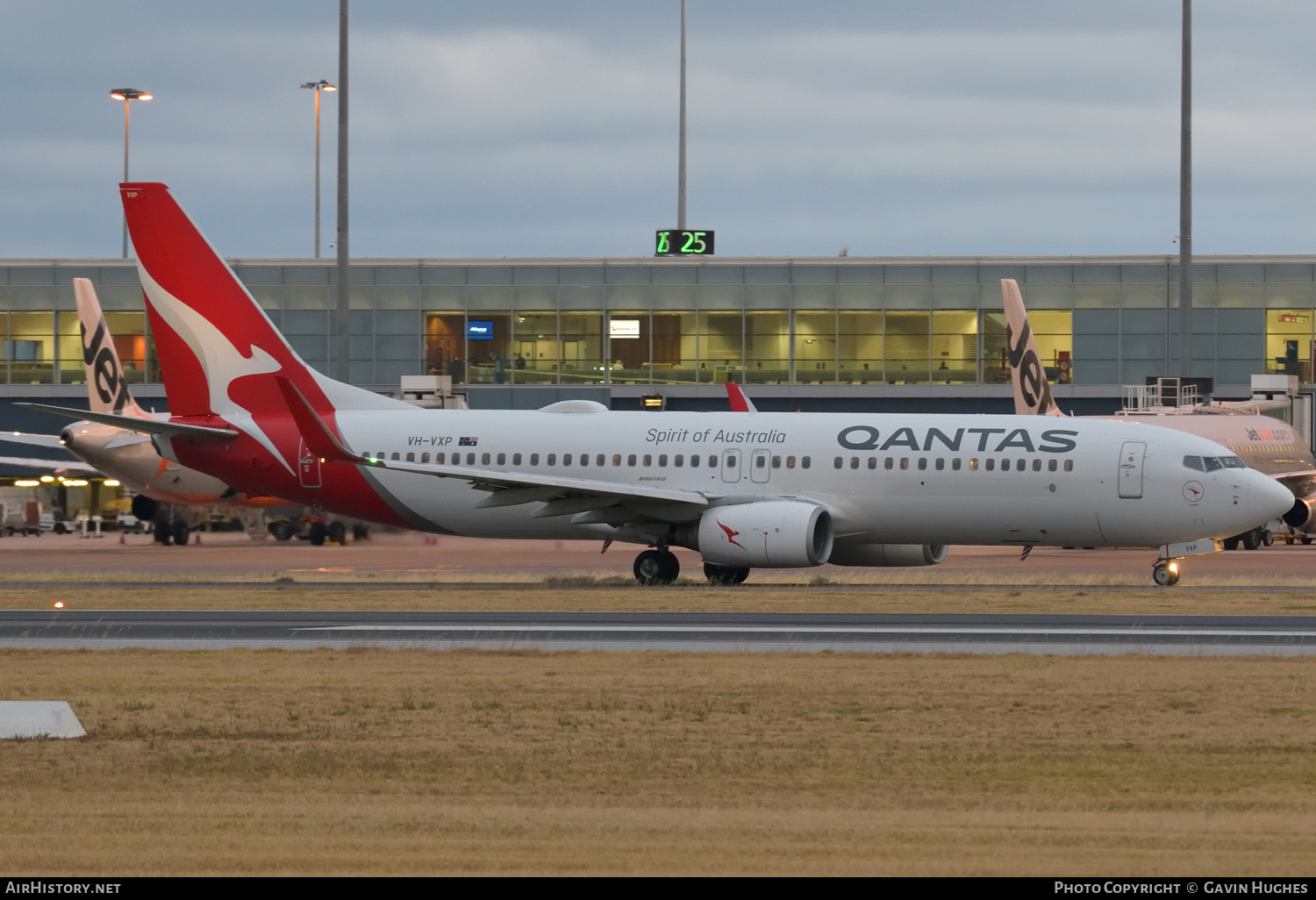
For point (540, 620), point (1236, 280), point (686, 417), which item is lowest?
point (540, 620)

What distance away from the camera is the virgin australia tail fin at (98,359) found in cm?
5988

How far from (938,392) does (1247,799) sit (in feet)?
204

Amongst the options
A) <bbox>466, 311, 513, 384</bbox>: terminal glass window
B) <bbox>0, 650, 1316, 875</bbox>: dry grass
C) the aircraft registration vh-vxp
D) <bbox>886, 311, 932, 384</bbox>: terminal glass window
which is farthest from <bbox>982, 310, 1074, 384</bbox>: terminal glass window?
<bbox>0, 650, 1316, 875</bbox>: dry grass

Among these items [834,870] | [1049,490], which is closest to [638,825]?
[834,870]

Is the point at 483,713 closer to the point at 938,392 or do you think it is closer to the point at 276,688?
the point at 276,688

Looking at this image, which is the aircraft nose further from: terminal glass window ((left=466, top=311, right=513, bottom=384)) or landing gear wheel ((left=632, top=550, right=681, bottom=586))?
terminal glass window ((left=466, top=311, right=513, bottom=384))

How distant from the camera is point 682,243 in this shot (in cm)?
7981

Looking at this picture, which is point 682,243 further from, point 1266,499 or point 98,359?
point 1266,499

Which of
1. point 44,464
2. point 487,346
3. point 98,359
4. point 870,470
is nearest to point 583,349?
point 487,346

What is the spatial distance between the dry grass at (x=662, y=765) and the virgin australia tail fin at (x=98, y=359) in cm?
3978

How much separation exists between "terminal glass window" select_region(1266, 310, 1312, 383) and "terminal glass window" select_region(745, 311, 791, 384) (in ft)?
62.2

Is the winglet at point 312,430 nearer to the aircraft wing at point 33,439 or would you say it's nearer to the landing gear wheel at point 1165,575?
the aircraft wing at point 33,439

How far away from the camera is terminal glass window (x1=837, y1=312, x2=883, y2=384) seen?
75625 millimetres

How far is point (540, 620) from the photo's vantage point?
2756 cm
